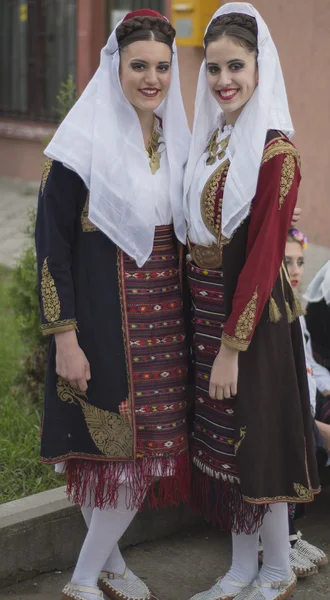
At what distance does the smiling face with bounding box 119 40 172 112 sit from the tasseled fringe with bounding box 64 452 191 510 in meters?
1.04

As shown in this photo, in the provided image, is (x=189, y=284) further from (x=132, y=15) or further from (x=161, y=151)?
(x=132, y=15)

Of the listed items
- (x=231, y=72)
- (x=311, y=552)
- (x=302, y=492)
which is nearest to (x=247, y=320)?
(x=302, y=492)

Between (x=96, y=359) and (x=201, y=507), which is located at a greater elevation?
(x=96, y=359)

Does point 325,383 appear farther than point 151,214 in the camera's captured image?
Yes

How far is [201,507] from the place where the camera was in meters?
2.89

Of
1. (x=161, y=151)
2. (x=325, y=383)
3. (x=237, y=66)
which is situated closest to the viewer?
(x=237, y=66)

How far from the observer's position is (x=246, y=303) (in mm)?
2557

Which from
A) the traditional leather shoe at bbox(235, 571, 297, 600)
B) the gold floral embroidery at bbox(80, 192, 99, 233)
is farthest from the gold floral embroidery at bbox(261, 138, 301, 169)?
the traditional leather shoe at bbox(235, 571, 297, 600)

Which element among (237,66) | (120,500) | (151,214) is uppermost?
(237,66)

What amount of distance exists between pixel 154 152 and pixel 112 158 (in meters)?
0.18

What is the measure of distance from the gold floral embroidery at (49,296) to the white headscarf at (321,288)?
1389mm

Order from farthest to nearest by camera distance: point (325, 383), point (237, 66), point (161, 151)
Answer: point (325, 383)
point (161, 151)
point (237, 66)

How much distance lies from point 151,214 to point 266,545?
1088 millimetres

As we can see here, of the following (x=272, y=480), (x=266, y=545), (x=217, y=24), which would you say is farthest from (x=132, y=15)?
(x=266, y=545)
